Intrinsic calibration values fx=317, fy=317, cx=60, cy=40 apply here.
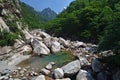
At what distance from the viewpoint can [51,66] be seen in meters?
44.4

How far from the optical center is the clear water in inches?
1828

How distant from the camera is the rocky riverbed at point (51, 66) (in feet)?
127

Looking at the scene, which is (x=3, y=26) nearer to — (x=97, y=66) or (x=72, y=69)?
(x=72, y=69)

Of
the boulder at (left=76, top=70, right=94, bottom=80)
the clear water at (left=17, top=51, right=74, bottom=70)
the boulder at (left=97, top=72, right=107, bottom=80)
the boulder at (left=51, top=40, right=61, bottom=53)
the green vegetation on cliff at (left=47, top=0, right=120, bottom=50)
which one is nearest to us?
the boulder at (left=76, top=70, right=94, bottom=80)

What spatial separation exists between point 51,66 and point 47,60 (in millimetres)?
5114

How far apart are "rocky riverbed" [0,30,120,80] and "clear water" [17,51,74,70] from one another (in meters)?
0.29

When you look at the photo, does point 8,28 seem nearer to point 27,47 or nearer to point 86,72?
point 27,47

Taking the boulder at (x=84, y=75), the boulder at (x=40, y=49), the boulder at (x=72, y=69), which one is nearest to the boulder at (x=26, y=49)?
the boulder at (x=40, y=49)

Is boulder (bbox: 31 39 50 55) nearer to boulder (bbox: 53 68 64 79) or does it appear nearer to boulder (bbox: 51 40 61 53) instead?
boulder (bbox: 51 40 61 53)

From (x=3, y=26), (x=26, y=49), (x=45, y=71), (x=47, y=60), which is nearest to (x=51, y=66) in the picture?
(x=45, y=71)

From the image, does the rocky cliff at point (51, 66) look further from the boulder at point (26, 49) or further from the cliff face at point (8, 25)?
the cliff face at point (8, 25)

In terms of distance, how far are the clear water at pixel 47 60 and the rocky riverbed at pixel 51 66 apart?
0.29m

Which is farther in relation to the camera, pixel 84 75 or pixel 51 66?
pixel 51 66

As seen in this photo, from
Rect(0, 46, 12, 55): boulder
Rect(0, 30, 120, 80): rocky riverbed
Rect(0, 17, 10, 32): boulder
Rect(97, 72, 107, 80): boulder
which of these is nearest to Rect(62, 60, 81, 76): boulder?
Rect(0, 30, 120, 80): rocky riverbed
